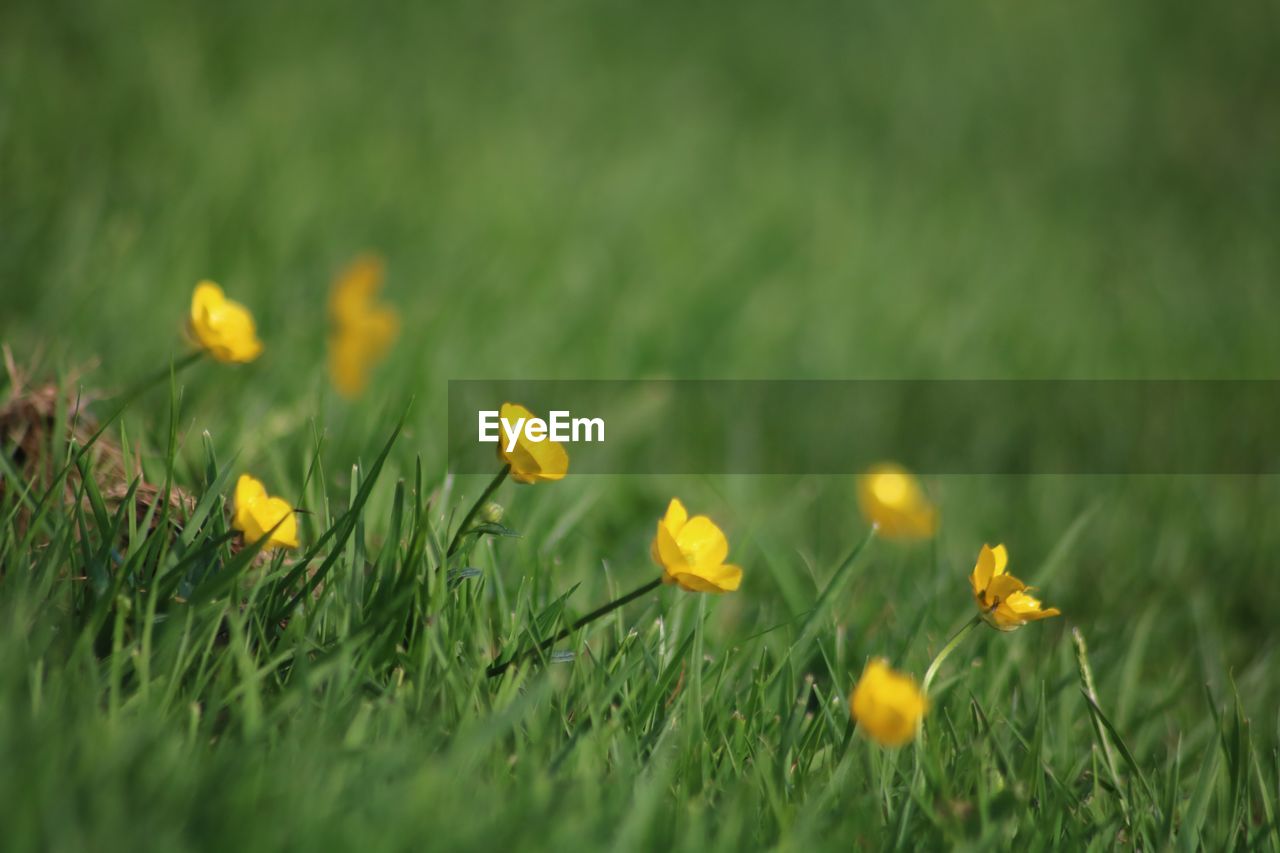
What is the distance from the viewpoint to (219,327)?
1.42 metres

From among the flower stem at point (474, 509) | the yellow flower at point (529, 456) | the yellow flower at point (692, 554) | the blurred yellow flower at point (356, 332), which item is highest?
the blurred yellow flower at point (356, 332)

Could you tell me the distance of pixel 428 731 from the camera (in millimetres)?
1068

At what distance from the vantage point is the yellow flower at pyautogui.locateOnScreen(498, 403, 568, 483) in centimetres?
119

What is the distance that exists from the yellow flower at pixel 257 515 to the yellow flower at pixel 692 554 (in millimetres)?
417

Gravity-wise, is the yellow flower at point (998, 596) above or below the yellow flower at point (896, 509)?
below

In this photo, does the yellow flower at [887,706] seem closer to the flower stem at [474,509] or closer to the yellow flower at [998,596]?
the yellow flower at [998,596]

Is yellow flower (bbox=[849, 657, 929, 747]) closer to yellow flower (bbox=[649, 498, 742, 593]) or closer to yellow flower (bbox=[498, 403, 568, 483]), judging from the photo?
yellow flower (bbox=[649, 498, 742, 593])

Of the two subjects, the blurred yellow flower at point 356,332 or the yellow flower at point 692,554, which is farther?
the blurred yellow flower at point 356,332

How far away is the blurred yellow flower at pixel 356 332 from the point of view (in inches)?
80.7

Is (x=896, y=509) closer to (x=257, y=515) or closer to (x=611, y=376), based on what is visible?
(x=611, y=376)

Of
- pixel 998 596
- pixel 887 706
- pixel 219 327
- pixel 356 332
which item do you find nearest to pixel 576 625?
pixel 887 706

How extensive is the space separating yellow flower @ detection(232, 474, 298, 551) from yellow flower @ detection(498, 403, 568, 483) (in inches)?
10.1

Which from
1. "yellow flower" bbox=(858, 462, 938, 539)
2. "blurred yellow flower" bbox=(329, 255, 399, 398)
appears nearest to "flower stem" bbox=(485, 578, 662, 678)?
"yellow flower" bbox=(858, 462, 938, 539)

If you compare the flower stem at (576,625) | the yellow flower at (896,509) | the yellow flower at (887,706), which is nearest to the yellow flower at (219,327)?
the flower stem at (576,625)
